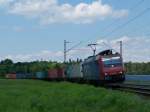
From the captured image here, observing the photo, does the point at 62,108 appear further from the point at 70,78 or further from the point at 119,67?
the point at 70,78

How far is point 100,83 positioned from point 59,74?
41294 mm

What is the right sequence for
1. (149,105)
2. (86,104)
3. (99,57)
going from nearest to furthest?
(149,105)
(86,104)
(99,57)

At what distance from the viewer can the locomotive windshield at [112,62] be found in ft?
158

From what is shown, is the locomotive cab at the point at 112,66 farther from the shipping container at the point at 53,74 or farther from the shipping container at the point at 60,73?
the shipping container at the point at 53,74

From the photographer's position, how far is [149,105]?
61.4ft

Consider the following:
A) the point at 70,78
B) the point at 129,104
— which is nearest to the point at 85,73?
the point at 70,78

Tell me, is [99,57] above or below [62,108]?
above

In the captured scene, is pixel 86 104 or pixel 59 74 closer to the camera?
pixel 86 104

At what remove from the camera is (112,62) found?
4838 cm

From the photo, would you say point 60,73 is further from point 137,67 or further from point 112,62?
point 112,62

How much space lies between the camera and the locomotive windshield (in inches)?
1891

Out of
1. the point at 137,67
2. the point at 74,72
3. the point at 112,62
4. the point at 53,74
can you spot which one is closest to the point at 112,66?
the point at 112,62

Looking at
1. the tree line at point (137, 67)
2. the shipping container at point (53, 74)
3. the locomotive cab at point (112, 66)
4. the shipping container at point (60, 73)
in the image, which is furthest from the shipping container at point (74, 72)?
the locomotive cab at point (112, 66)

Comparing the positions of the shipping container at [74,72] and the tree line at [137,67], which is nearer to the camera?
the shipping container at [74,72]
